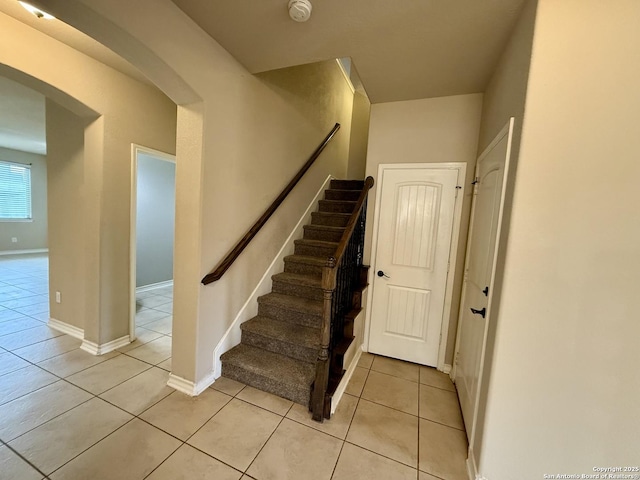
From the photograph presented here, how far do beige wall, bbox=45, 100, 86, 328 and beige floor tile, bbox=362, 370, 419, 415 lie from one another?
2.93m

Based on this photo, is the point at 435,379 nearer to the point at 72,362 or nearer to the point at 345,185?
the point at 345,185

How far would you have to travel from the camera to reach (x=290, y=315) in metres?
2.45

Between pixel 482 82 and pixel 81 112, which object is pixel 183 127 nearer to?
pixel 81 112

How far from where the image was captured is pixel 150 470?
1.36 meters

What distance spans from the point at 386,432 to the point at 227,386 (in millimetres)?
1247

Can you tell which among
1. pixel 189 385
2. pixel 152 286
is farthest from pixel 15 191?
pixel 189 385

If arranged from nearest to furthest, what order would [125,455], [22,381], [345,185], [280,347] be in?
[125,455], [22,381], [280,347], [345,185]

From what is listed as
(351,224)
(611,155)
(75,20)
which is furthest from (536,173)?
(75,20)

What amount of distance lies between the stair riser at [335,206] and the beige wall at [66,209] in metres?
2.62

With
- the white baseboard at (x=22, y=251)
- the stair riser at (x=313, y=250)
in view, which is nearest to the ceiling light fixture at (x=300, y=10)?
the stair riser at (x=313, y=250)

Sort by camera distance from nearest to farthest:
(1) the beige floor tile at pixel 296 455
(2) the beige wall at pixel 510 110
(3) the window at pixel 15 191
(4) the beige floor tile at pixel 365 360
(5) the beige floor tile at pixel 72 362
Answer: (2) the beige wall at pixel 510 110 → (1) the beige floor tile at pixel 296 455 → (5) the beige floor tile at pixel 72 362 → (4) the beige floor tile at pixel 365 360 → (3) the window at pixel 15 191

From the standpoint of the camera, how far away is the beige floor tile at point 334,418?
170cm

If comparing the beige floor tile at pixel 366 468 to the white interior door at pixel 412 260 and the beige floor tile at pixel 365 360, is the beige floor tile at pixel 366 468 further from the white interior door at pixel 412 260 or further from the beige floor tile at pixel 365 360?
the white interior door at pixel 412 260

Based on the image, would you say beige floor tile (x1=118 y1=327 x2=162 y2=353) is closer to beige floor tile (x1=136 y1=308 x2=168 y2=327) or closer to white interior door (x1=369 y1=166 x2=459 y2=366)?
beige floor tile (x1=136 y1=308 x2=168 y2=327)
